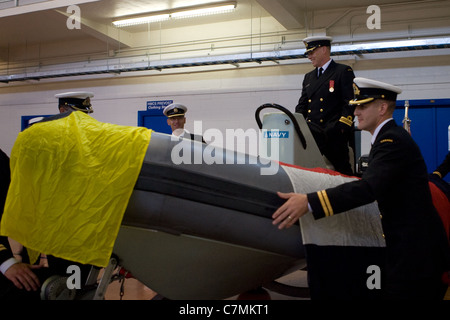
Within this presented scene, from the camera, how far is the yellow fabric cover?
5.06 ft

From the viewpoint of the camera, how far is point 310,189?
5.99 ft

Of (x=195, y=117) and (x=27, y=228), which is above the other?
(x=195, y=117)

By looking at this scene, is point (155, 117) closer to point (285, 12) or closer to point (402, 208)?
point (285, 12)

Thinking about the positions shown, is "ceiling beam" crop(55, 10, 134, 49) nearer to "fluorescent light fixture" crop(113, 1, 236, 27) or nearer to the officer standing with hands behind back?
"fluorescent light fixture" crop(113, 1, 236, 27)

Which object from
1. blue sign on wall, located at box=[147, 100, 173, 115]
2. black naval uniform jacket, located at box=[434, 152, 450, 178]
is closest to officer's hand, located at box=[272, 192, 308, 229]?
black naval uniform jacket, located at box=[434, 152, 450, 178]

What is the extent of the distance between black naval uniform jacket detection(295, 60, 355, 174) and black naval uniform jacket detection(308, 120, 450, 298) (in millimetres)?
815

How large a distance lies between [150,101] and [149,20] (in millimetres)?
1283

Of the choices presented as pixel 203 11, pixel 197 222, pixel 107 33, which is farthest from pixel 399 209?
pixel 107 33

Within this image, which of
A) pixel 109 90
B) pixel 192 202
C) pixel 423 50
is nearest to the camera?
pixel 192 202

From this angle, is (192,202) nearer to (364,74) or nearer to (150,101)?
(364,74)

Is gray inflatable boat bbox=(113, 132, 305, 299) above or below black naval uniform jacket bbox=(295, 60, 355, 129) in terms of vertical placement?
below

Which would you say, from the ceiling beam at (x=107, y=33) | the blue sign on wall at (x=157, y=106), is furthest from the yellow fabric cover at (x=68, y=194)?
the blue sign on wall at (x=157, y=106)

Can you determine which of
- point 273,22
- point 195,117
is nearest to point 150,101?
point 195,117

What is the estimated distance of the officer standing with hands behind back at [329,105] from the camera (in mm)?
2443
